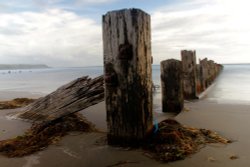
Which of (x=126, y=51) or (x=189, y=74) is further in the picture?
(x=189, y=74)

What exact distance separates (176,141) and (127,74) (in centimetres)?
116

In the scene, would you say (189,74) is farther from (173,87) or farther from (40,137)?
(40,137)

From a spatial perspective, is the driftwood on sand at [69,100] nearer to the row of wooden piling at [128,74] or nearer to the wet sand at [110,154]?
the wet sand at [110,154]

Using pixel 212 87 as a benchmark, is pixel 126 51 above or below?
above

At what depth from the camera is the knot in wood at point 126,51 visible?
11.5 feet

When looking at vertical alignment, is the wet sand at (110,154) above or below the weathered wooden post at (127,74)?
below

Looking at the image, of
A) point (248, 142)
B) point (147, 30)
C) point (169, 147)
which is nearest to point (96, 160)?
point (169, 147)

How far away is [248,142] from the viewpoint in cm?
388

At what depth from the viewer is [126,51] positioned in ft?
11.5

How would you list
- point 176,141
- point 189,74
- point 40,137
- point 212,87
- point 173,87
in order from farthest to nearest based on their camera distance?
point 212,87 < point 189,74 < point 173,87 < point 40,137 < point 176,141

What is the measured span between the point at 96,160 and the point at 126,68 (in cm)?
126

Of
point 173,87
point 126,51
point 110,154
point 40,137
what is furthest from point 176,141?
point 173,87

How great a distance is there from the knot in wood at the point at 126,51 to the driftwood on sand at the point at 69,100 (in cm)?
117

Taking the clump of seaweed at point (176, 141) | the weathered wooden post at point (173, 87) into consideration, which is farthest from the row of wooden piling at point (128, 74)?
the weathered wooden post at point (173, 87)
